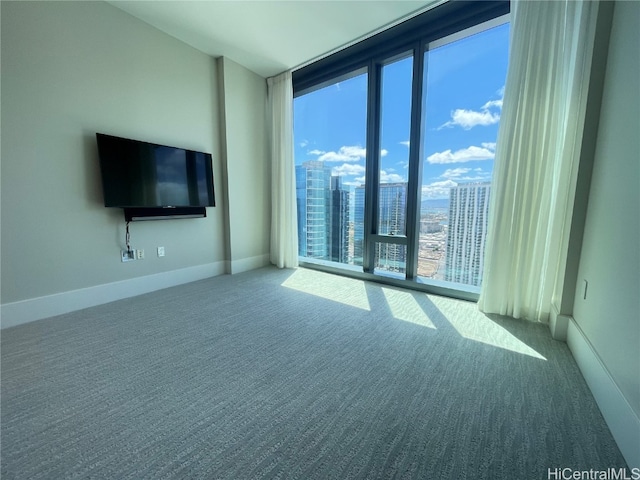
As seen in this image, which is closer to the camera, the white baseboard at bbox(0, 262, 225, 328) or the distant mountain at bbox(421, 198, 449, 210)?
the white baseboard at bbox(0, 262, 225, 328)

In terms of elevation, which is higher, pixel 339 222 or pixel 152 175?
pixel 152 175

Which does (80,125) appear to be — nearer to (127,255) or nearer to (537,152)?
(127,255)

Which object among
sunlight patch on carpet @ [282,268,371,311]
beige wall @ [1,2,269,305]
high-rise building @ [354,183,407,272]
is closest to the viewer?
beige wall @ [1,2,269,305]

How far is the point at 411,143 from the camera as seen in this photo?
279cm

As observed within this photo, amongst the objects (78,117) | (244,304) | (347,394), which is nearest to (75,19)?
(78,117)

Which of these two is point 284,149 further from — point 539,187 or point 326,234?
point 539,187

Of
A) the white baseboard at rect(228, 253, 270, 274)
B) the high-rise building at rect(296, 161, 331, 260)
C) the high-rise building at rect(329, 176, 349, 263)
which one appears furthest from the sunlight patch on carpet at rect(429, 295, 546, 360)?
the white baseboard at rect(228, 253, 270, 274)

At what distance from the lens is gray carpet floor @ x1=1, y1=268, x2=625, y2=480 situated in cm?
95

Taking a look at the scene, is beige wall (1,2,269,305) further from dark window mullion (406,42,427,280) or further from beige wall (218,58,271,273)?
dark window mullion (406,42,427,280)

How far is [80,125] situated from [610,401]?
4096 millimetres

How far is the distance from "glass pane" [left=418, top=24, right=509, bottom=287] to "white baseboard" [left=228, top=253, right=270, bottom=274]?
2411mm

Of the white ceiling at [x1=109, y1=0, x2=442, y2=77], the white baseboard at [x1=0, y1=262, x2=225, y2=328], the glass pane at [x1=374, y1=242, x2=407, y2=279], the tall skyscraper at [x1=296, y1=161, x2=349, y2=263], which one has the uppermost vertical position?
the white ceiling at [x1=109, y1=0, x2=442, y2=77]

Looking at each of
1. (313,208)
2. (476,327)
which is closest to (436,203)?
(476,327)

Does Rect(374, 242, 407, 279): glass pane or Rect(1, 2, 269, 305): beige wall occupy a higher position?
Rect(1, 2, 269, 305): beige wall
